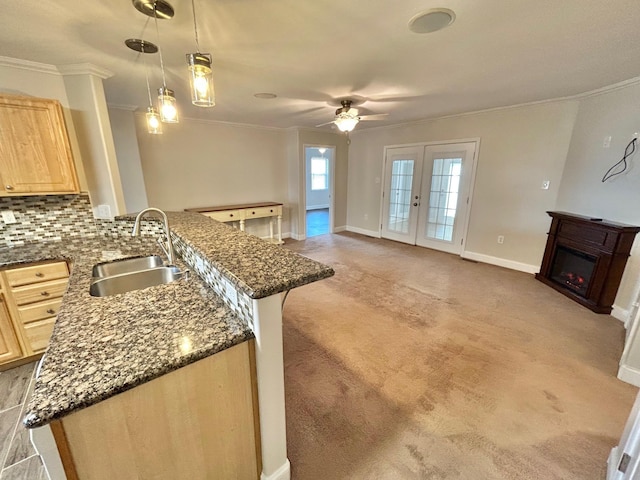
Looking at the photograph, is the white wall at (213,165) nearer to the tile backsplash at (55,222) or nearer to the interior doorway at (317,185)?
the tile backsplash at (55,222)

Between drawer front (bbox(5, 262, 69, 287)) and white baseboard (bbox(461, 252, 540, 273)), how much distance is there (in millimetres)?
5055

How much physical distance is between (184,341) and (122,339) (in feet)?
0.78

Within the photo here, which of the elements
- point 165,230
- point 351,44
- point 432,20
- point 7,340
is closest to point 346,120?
point 351,44

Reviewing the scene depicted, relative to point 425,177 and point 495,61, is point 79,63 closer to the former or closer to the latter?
point 495,61

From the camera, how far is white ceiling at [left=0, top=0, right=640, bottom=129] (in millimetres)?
1474

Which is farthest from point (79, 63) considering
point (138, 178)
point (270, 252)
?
point (270, 252)

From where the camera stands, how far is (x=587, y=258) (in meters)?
2.98

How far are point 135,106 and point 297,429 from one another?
13.9 feet

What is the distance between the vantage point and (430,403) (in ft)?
5.65

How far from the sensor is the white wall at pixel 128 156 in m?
3.54

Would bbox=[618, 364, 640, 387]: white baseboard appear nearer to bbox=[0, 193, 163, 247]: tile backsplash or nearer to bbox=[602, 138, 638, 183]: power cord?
bbox=[602, 138, 638, 183]: power cord

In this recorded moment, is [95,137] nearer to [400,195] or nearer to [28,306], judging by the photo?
[28,306]

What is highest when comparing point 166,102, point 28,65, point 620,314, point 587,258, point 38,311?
point 28,65

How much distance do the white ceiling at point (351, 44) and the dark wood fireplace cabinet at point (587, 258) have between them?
144 cm
